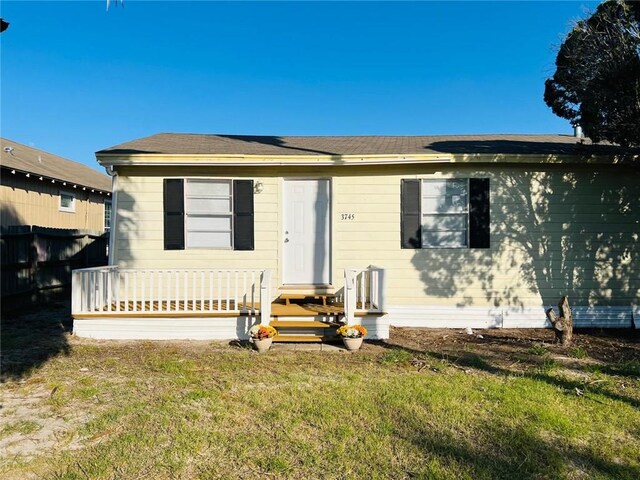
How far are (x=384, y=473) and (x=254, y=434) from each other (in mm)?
1059

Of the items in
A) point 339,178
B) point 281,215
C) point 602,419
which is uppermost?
point 339,178

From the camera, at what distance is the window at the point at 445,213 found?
695cm

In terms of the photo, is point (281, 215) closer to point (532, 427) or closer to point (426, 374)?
point (426, 374)

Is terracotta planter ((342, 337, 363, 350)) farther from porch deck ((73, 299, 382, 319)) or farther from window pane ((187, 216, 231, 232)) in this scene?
window pane ((187, 216, 231, 232))

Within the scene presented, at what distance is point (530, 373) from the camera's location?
4543mm

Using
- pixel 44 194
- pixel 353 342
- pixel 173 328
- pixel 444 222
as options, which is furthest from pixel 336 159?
pixel 44 194

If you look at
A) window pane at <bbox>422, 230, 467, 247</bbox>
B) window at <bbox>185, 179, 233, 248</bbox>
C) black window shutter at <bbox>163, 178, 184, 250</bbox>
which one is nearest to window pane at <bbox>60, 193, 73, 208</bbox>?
black window shutter at <bbox>163, 178, 184, 250</bbox>

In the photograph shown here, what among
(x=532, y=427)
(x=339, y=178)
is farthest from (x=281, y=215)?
(x=532, y=427)

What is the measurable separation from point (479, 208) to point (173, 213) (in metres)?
5.31

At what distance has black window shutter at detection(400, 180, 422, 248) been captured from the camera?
6.98 metres

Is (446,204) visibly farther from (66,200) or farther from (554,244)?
(66,200)

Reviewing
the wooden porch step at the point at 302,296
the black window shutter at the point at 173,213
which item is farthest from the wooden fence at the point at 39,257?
the wooden porch step at the point at 302,296

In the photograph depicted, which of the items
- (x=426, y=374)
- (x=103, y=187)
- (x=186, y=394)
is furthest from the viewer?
(x=103, y=187)

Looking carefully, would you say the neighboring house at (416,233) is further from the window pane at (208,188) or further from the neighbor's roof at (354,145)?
the neighbor's roof at (354,145)
